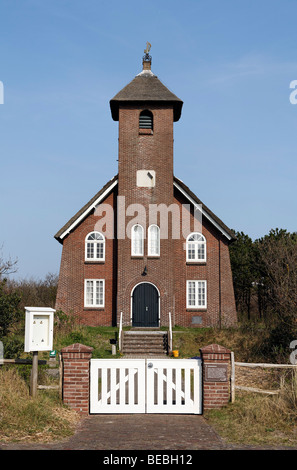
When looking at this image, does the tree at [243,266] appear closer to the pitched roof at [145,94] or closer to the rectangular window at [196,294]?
the rectangular window at [196,294]

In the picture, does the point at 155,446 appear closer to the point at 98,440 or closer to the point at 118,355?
the point at 98,440

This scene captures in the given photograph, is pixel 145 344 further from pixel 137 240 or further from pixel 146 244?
pixel 137 240

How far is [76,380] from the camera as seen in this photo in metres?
11.0

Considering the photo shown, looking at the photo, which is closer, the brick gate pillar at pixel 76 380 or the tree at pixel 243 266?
the brick gate pillar at pixel 76 380

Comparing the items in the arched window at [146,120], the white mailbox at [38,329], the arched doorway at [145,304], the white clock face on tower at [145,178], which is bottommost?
the white mailbox at [38,329]

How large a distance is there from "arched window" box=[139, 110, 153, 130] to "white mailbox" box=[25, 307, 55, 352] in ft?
63.6

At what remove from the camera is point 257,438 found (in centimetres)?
892

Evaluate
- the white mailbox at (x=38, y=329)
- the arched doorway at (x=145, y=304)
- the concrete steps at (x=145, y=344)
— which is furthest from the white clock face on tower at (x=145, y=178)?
the white mailbox at (x=38, y=329)

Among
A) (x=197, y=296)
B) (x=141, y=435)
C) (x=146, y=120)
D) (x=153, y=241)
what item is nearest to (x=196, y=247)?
(x=153, y=241)

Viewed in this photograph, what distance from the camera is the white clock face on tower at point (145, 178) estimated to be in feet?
94.6

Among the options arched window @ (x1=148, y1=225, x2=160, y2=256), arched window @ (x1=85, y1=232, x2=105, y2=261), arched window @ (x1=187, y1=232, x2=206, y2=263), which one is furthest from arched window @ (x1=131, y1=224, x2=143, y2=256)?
arched window @ (x1=187, y1=232, x2=206, y2=263)

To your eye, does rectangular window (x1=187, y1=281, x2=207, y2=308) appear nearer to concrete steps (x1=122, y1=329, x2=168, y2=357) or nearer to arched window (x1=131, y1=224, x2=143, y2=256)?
arched window (x1=131, y1=224, x2=143, y2=256)

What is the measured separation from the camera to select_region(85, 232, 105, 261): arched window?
97.1ft
